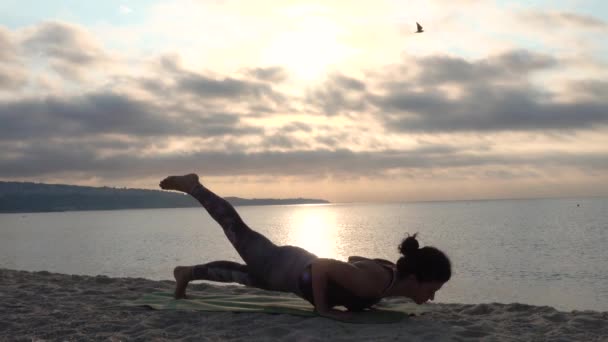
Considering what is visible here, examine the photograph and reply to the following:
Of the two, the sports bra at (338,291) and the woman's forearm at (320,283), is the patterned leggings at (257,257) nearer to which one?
the sports bra at (338,291)

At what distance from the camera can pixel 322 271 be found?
5801mm

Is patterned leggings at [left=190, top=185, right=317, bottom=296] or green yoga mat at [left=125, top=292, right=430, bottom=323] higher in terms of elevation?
patterned leggings at [left=190, top=185, right=317, bottom=296]

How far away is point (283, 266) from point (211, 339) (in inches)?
43.8

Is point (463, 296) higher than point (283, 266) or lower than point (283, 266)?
lower

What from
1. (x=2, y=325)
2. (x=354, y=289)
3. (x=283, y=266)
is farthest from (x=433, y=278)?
(x=2, y=325)

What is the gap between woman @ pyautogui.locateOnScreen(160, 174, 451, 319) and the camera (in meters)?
5.76

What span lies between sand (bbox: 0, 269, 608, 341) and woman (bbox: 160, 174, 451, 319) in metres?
0.35

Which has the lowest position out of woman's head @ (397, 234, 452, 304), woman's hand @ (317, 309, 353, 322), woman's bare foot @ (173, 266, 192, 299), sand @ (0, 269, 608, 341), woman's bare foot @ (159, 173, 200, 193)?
sand @ (0, 269, 608, 341)

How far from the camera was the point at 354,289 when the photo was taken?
600cm

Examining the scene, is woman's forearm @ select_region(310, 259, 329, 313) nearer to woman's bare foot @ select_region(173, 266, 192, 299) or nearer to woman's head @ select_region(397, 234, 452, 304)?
woman's head @ select_region(397, 234, 452, 304)

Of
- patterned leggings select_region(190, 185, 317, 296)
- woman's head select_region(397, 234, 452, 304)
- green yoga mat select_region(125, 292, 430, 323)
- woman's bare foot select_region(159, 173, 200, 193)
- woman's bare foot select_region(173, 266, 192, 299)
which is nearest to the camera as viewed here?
woman's head select_region(397, 234, 452, 304)

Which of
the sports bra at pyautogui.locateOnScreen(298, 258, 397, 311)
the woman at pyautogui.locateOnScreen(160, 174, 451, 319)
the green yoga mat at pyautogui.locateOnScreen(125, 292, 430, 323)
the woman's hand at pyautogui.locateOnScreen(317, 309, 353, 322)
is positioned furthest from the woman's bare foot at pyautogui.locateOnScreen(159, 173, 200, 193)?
the woman's hand at pyautogui.locateOnScreen(317, 309, 353, 322)

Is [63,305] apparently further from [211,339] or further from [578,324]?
[578,324]

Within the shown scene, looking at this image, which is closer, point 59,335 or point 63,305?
point 59,335
